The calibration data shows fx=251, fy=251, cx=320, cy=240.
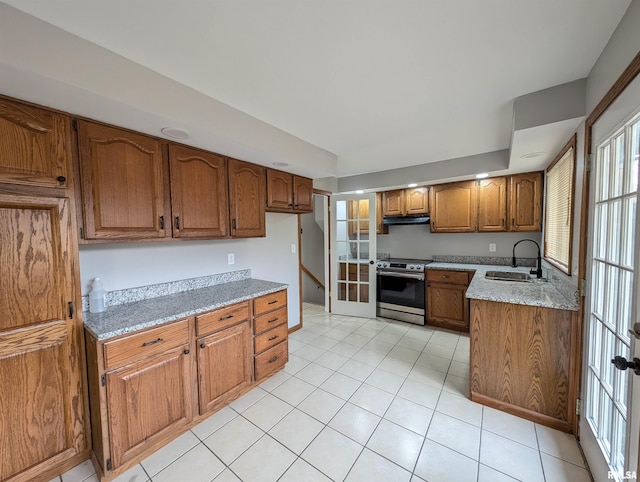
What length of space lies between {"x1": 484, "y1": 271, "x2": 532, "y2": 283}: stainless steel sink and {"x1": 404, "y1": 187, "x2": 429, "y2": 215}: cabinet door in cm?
124

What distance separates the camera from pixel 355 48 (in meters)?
1.29

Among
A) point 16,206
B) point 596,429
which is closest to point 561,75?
point 596,429

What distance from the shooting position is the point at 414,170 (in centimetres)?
349

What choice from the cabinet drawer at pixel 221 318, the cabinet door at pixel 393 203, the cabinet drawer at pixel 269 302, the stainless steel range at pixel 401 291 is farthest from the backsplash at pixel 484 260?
the cabinet drawer at pixel 221 318

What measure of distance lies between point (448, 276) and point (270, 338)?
251 cm

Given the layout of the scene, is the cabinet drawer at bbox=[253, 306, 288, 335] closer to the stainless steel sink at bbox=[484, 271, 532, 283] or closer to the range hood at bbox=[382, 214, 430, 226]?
the stainless steel sink at bbox=[484, 271, 532, 283]

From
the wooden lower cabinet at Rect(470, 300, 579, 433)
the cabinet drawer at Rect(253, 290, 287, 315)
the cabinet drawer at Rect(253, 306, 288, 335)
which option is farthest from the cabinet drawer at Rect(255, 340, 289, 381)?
the wooden lower cabinet at Rect(470, 300, 579, 433)

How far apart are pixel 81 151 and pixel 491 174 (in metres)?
3.95

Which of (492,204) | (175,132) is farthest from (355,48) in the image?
(492,204)

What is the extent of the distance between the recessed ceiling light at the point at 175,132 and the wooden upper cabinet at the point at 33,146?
1.56ft

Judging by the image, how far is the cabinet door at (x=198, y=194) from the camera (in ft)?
6.34

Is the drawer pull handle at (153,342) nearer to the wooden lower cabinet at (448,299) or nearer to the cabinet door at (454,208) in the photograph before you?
the wooden lower cabinet at (448,299)

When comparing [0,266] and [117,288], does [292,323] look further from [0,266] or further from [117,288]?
[0,266]

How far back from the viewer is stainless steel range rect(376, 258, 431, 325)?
3.63m
